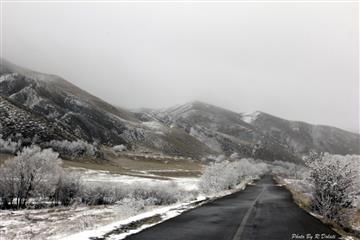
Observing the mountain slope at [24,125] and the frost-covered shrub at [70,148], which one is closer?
the frost-covered shrub at [70,148]

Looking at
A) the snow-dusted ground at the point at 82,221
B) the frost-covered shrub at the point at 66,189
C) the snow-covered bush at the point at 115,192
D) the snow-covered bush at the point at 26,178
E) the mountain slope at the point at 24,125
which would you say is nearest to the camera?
the snow-dusted ground at the point at 82,221

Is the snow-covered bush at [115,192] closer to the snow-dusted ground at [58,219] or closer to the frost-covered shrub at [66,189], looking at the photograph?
the frost-covered shrub at [66,189]

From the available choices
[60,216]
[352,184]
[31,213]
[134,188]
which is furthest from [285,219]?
[134,188]

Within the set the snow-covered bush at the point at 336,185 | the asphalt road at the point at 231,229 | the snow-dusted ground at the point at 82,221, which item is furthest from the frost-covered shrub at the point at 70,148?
the asphalt road at the point at 231,229

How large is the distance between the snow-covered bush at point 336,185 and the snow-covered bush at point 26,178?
108 feet

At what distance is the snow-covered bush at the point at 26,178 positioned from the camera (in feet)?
A: 150

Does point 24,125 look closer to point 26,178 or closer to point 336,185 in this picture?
point 26,178

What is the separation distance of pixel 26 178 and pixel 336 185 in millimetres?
36392

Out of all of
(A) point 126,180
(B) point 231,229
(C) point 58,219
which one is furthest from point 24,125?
(B) point 231,229

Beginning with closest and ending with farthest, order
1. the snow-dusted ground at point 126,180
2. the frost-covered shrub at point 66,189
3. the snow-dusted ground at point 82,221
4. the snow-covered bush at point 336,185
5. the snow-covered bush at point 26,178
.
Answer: the snow-dusted ground at point 82,221 → the snow-covered bush at point 336,185 → the snow-covered bush at point 26,178 → the frost-covered shrub at point 66,189 → the snow-dusted ground at point 126,180

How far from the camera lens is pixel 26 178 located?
47.5 metres

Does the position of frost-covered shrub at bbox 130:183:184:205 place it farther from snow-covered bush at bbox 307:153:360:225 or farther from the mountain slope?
the mountain slope

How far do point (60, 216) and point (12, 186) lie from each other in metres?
13.1

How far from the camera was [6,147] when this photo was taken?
98.1 meters
